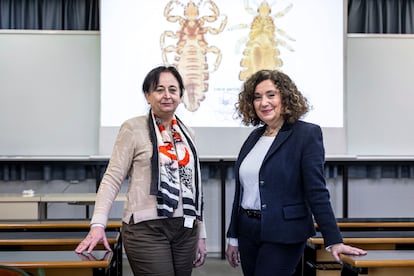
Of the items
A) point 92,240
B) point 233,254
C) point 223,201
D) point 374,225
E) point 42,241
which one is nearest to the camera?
point 92,240

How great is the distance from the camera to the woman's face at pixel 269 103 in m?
1.72

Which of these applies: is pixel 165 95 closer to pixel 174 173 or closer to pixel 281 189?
pixel 174 173

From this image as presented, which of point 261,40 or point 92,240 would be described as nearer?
point 92,240

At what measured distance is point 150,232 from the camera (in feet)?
5.57

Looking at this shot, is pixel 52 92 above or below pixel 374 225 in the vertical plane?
above

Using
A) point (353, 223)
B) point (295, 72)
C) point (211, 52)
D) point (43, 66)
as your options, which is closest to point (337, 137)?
point (295, 72)

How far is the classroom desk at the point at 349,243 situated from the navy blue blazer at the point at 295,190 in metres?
0.68

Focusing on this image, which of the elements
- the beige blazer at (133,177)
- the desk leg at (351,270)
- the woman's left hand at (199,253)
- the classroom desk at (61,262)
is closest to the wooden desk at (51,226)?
the classroom desk at (61,262)

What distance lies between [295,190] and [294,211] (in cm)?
7

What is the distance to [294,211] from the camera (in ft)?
5.37

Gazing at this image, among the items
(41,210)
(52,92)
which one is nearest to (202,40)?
(52,92)

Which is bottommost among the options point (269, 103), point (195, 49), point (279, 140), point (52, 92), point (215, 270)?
point (215, 270)

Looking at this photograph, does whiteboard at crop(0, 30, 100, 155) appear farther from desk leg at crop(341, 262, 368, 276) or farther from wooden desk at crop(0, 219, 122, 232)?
desk leg at crop(341, 262, 368, 276)

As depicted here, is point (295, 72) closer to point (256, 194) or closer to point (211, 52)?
point (211, 52)
